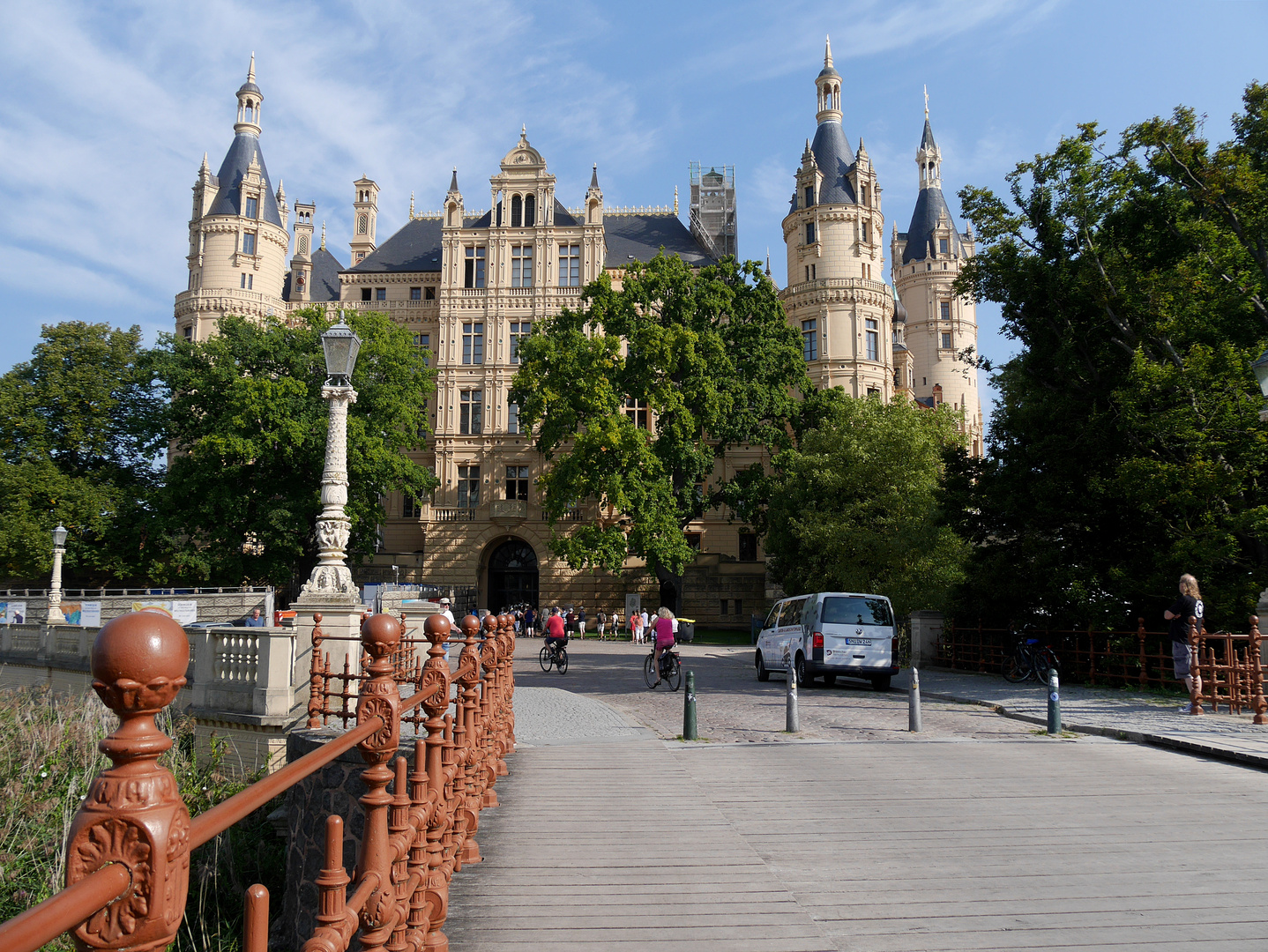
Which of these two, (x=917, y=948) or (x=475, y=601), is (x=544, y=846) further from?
(x=475, y=601)

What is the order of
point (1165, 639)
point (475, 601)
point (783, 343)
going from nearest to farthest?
point (1165, 639)
point (783, 343)
point (475, 601)

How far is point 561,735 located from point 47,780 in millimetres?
7341

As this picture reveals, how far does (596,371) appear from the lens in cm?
3916

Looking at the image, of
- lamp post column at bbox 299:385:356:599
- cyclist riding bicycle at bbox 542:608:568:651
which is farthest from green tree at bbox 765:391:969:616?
lamp post column at bbox 299:385:356:599

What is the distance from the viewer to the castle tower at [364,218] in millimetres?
59250

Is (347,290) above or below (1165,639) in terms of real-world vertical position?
above

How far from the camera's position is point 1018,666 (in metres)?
20.3

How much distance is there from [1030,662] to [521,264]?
38.1m

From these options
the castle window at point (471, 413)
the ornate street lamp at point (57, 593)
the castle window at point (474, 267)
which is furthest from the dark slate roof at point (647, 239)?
the ornate street lamp at point (57, 593)

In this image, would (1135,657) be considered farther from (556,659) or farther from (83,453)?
(83,453)

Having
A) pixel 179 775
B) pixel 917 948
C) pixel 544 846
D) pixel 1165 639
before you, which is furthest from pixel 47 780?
pixel 1165 639

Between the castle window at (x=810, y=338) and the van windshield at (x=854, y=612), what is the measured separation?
1271 inches

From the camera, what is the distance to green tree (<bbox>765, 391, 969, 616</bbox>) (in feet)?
93.2

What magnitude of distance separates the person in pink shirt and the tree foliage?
8.09 meters
